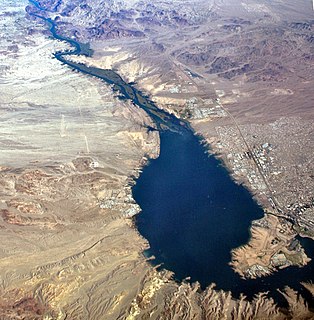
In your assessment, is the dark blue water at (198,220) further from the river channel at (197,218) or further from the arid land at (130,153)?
the arid land at (130,153)

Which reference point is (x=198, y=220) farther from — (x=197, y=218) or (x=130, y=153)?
(x=130, y=153)

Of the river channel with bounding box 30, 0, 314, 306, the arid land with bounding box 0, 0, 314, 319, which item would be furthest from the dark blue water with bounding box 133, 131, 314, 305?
the arid land with bounding box 0, 0, 314, 319

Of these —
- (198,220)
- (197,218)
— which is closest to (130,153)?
(197,218)

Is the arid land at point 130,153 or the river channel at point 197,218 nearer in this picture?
the arid land at point 130,153

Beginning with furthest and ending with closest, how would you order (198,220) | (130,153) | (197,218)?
(130,153)
(197,218)
(198,220)

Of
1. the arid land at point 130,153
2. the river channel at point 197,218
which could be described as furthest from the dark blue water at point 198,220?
the arid land at point 130,153

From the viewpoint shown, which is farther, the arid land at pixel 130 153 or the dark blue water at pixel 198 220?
the dark blue water at pixel 198 220

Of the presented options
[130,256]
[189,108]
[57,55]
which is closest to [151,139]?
[189,108]
